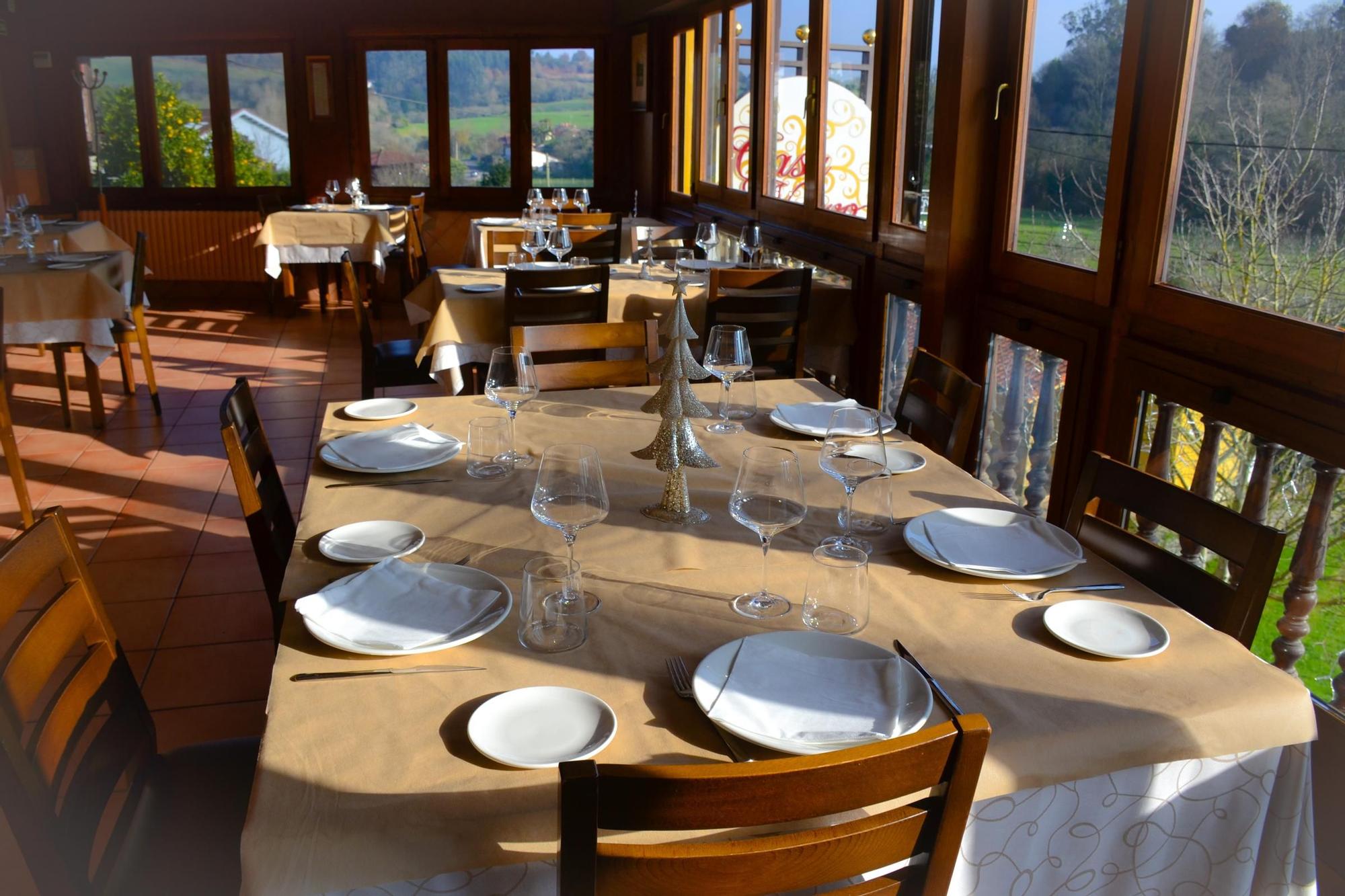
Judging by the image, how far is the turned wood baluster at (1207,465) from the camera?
240 centimetres

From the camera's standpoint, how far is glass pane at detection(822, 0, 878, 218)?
179 inches

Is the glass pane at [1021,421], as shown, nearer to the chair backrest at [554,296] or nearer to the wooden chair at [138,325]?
the chair backrest at [554,296]

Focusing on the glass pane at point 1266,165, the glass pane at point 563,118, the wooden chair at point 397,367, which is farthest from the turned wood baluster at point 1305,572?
the glass pane at point 563,118

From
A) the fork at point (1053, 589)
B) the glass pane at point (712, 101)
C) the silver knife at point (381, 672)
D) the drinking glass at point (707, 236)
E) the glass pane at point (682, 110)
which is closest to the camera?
the silver knife at point (381, 672)

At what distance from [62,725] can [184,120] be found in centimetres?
867

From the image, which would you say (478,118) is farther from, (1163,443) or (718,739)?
(718,739)

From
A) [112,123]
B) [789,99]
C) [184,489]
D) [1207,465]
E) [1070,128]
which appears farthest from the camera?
[112,123]

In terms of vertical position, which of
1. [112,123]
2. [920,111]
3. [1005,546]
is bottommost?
[1005,546]

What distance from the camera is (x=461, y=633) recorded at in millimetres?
1311

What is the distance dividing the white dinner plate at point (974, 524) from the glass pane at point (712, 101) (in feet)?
16.9

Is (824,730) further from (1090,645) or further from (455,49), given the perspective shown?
(455,49)

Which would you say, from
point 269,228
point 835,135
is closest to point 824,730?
point 835,135

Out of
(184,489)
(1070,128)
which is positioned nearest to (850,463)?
(1070,128)

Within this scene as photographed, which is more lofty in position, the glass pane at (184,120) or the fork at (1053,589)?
the glass pane at (184,120)
